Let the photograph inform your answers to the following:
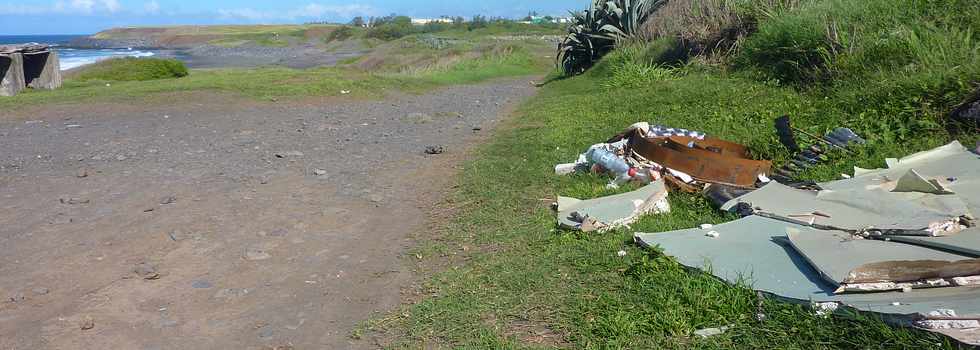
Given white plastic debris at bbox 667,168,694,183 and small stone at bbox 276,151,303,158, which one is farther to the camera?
small stone at bbox 276,151,303,158

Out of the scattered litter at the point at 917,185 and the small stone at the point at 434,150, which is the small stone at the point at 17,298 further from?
the small stone at the point at 434,150

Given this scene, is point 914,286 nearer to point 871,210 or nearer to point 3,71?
point 871,210

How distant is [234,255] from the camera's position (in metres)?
4.91

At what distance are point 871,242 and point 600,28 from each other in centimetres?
1654

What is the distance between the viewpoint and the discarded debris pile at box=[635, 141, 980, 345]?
285cm

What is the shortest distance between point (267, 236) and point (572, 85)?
12095mm

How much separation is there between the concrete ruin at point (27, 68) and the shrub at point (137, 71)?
414 centimetres

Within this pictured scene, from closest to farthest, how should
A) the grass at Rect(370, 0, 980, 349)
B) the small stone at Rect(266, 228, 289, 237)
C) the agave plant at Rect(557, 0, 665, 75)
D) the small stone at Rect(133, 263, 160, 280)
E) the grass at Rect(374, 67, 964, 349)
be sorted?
1. the grass at Rect(374, 67, 964, 349)
2. the grass at Rect(370, 0, 980, 349)
3. the small stone at Rect(133, 263, 160, 280)
4. the small stone at Rect(266, 228, 289, 237)
5. the agave plant at Rect(557, 0, 665, 75)

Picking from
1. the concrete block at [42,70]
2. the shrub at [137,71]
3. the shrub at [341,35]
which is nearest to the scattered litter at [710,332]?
the concrete block at [42,70]

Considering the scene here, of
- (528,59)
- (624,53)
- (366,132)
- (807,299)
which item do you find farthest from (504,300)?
(528,59)

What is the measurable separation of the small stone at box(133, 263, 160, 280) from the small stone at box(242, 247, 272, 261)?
551 mm

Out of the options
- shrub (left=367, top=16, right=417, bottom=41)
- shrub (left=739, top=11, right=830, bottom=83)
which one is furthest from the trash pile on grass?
shrub (left=367, top=16, right=417, bottom=41)

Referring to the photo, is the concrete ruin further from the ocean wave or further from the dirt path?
the ocean wave

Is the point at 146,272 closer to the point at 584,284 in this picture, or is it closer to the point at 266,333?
the point at 266,333
